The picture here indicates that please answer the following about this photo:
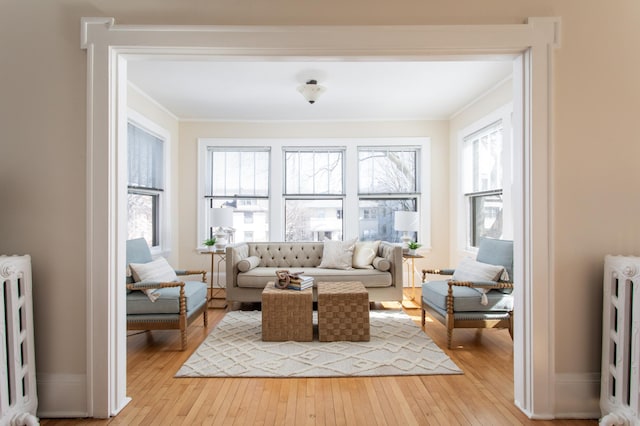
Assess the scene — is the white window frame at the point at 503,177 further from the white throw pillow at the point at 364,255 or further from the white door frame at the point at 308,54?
the white door frame at the point at 308,54

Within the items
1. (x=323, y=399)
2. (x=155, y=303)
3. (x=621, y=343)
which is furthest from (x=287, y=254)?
(x=621, y=343)

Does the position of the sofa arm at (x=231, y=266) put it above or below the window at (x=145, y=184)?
below

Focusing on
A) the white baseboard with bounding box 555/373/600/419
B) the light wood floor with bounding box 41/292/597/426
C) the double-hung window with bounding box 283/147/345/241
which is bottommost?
the light wood floor with bounding box 41/292/597/426

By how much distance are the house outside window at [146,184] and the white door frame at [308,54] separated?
2.51m

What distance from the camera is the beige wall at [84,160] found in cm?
223

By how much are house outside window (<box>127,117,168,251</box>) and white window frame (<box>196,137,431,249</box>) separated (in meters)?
0.62

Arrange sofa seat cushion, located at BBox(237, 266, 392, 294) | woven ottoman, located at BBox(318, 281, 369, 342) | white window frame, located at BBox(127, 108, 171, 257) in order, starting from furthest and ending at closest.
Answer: white window frame, located at BBox(127, 108, 171, 257), sofa seat cushion, located at BBox(237, 266, 392, 294), woven ottoman, located at BBox(318, 281, 369, 342)

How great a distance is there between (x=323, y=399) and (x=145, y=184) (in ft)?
12.8

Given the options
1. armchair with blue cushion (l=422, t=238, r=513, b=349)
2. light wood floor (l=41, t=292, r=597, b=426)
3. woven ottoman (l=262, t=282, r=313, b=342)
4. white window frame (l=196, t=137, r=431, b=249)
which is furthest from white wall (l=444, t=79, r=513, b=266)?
woven ottoman (l=262, t=282, r=313, b=342)

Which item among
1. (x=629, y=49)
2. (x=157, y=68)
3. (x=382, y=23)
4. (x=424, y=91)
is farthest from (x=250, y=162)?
(x=629, y=49)

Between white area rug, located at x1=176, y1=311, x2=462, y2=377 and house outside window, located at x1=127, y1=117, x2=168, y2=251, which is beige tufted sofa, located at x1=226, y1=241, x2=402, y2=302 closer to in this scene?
white area rug, located at x1=176, y1=311, x2=462, y2=377

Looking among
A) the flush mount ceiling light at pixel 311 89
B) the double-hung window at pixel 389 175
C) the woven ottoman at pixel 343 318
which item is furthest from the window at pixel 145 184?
the double-hung window at pixel 389 175

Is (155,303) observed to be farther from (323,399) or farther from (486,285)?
(486,285)

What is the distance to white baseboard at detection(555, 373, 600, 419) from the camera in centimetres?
221
